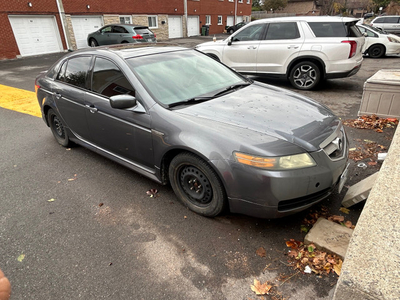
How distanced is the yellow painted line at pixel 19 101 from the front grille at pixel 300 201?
20.2ft

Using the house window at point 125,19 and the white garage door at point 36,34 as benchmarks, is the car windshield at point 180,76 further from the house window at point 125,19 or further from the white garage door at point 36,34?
the house window at point 125,19

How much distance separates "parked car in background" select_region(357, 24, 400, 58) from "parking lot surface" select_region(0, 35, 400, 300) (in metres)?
12.2

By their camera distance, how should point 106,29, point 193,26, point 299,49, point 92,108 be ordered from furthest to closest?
1. point 193,26
2. point 106,29
3. point 299,49
4. point 92,108

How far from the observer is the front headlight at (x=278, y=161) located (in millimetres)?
2285

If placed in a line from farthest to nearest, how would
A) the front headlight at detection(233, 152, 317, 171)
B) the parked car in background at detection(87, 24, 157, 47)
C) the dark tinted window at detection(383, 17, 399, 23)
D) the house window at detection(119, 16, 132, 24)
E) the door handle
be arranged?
the house window at detection(119, 16, 132, 24)
the dark tinted window at detection(383, 17, 399, 23)
the parked car in background at detection(87, 24, 157, 47)
the door handle
the front headlight at detection(233, 152, 317, 171)

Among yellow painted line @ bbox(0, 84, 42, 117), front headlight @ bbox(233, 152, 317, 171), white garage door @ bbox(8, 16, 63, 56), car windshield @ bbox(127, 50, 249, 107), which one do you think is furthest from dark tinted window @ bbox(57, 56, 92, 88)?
white garage door @ bbox(8, 16, 63, 56)

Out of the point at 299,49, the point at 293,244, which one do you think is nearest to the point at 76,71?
the point at 293,244

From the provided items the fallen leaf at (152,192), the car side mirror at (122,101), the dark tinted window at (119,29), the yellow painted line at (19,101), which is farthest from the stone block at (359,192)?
the dark tinted window at (119,29)

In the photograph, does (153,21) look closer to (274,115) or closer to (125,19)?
(125,19)

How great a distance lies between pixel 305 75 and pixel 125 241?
6571 mm

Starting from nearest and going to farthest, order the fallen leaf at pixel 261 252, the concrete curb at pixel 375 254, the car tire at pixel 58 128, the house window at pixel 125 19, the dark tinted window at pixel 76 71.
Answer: the concrete curb at pixel 375 254 < the fallen leaf at pixel 261 252 < the dark tinted window at pixel 76 71 < the car tire at pixel 58 128 < the house window at pixel 125 19

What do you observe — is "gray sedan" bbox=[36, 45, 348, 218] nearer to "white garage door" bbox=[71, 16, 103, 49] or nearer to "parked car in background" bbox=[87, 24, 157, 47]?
"parked car in background" bbox=[87, 24, 157, 47]

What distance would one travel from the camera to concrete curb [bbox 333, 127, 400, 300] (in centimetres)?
134

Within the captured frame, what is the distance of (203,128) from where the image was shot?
257cm
